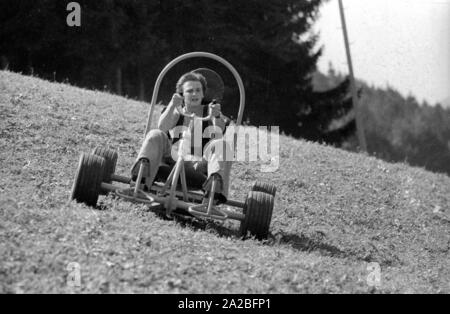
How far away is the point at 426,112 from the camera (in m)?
75.0

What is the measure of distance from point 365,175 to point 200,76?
6581 millimetres

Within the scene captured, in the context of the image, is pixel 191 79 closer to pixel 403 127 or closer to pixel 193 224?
pixel 193 224

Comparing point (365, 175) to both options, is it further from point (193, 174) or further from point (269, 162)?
point (193, 174)

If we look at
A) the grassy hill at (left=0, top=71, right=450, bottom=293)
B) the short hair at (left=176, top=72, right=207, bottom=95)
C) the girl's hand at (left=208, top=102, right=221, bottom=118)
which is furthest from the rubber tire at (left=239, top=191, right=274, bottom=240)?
the short hair at (left=176, top=72, right=207, bottom=95)

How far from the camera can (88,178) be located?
8320 millimetres

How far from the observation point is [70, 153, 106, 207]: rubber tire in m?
8.30

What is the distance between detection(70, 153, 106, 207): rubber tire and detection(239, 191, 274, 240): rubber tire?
181 centimetres

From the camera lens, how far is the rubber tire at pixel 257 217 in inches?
339

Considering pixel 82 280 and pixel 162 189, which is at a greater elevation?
pixel 162 189

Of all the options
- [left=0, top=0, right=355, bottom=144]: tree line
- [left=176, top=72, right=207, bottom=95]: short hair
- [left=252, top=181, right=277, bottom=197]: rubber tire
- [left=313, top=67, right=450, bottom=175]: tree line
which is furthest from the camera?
[left=313, top=67, right=450, bottom=175]: tree line

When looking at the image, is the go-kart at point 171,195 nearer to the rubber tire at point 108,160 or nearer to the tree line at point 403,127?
the rubber tire at point 108,160

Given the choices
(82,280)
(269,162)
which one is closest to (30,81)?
(269,162)

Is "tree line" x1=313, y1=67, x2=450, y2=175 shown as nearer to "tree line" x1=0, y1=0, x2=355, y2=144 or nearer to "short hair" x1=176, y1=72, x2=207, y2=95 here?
"tree line" x1=0, y1=0, x2=355, y2=144

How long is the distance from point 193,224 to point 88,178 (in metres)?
1.63
